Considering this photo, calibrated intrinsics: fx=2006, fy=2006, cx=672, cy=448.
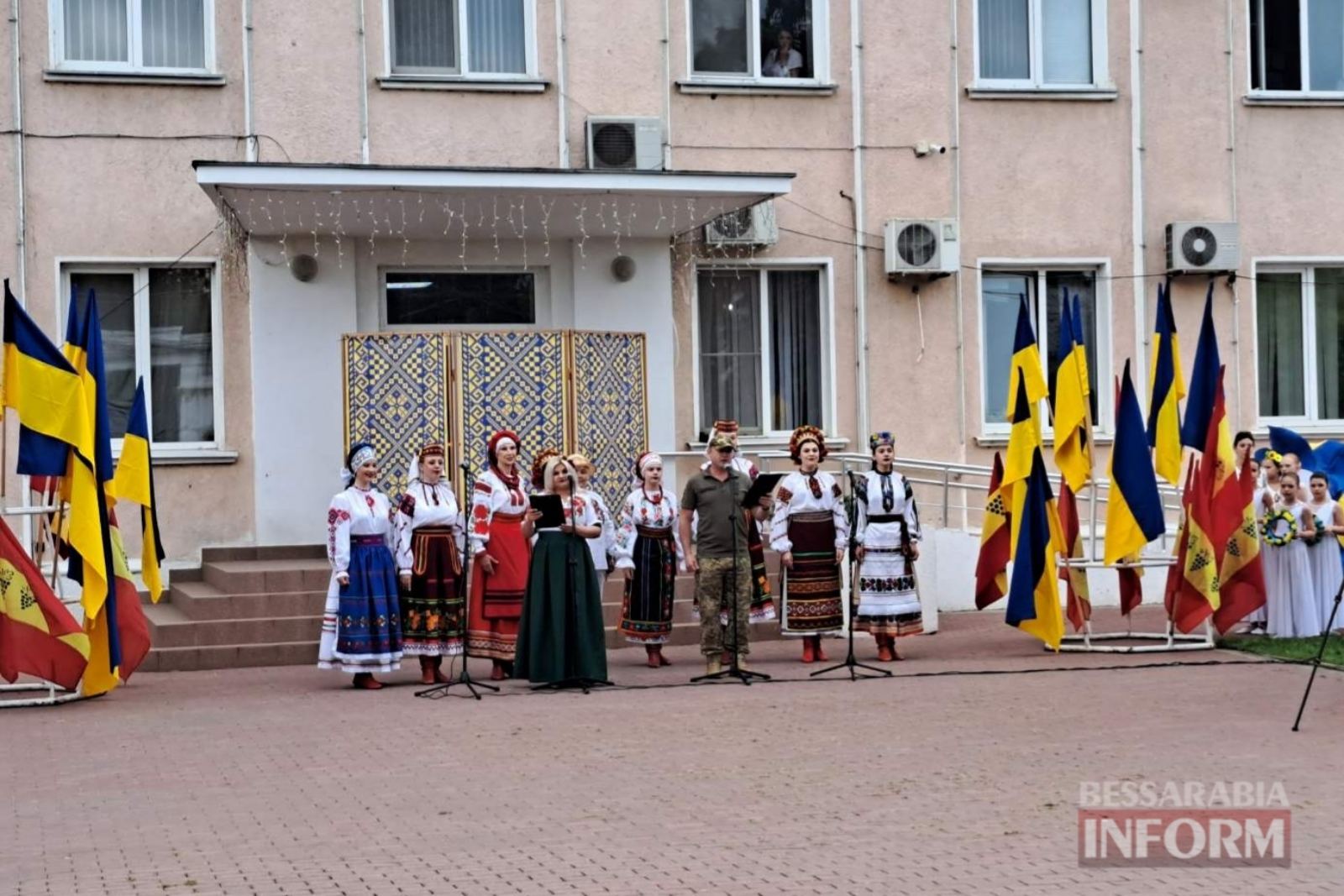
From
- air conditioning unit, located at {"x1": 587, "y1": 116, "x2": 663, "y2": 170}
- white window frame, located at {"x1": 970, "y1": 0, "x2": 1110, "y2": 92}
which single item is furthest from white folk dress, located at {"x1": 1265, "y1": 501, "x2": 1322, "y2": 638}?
air conditioning unit, located at {"x1": 587, "y1": 116, "x2": 663, "y2": 170}

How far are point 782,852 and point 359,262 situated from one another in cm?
1196

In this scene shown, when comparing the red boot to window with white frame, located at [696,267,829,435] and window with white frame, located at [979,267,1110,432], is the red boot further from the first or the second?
window with white frame, located at [979,267,1110,432]

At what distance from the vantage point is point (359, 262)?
19156 mm

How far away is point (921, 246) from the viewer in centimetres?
2016

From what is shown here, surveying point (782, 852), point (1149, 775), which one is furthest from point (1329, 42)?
point (782, 852)

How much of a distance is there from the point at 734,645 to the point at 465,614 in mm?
1990

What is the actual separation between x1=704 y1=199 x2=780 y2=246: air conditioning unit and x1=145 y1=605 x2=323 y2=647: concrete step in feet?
19.4

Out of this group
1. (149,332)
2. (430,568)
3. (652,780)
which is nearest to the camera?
(652,780)

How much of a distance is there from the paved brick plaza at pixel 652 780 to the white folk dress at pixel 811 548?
785mm

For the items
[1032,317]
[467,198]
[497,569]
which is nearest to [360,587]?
[497,569]

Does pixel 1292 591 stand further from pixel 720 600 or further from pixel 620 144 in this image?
pixel 620 144

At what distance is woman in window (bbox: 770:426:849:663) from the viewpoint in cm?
1566

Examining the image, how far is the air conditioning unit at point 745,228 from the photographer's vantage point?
786 inches

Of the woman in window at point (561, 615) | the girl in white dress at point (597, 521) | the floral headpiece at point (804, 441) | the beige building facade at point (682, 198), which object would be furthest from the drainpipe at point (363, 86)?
the woman in window at point (561, 615)
